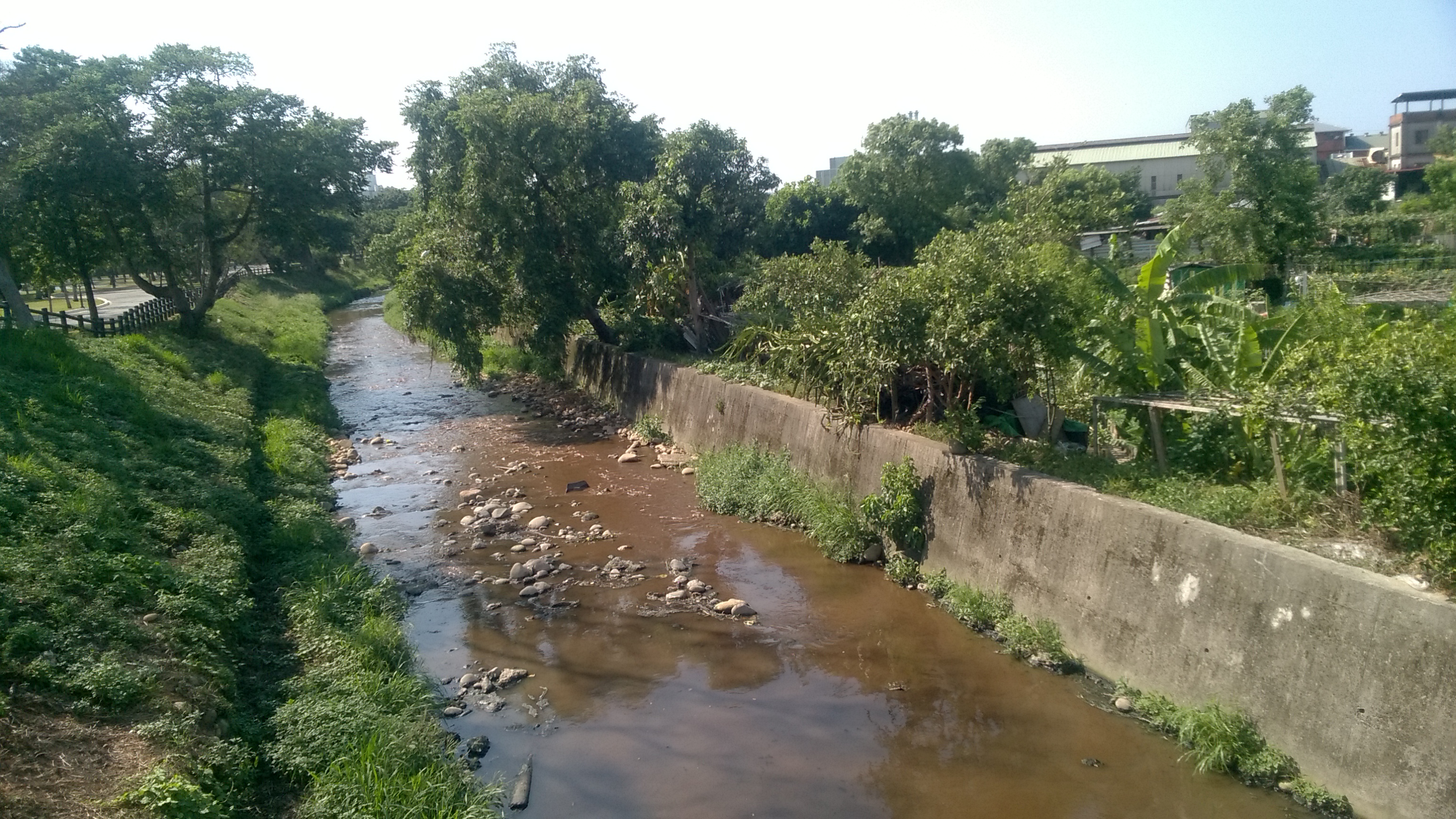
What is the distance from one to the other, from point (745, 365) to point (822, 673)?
8660 mm

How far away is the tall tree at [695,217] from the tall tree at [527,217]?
112 cm

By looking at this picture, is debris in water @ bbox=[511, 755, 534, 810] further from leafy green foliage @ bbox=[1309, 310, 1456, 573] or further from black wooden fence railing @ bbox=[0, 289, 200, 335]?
black wooden fence railing @ bbox=[0, 289, 200, 335]

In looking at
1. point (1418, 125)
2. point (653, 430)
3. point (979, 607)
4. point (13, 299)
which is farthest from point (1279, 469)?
point (1418, 125)

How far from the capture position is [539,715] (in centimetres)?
792

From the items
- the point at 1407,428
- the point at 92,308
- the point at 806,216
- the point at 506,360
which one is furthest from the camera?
the point at 506,360

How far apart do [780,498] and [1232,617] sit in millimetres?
6793

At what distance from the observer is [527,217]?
784 inches

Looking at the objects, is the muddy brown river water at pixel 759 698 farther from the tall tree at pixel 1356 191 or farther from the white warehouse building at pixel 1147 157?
the white warehouse building at pixel 1147 157

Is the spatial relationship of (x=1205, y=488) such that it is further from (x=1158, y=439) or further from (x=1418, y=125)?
(x=1418, y=125)

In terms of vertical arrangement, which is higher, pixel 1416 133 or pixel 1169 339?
pixel 1416 133

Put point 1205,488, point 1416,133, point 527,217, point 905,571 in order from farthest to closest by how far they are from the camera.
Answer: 1. point 1416,133
2. point 527,217
3. point 905,571
4. point 1205,488

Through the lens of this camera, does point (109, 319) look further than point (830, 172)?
No

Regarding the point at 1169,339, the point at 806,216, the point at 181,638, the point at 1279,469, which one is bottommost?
the point at 181,638

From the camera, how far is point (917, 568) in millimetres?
10391
